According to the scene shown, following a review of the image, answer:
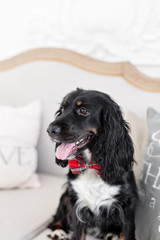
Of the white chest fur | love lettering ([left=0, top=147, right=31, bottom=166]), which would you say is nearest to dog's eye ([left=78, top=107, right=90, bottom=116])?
the white chest fur

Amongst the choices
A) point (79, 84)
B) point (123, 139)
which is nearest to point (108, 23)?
point (79, 84)

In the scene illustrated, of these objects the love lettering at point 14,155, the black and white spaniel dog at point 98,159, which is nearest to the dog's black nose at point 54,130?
the black and white spaniel dog at point 98,159

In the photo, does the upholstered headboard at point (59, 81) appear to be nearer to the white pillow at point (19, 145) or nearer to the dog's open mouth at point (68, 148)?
the white pillow at point (19, 145)

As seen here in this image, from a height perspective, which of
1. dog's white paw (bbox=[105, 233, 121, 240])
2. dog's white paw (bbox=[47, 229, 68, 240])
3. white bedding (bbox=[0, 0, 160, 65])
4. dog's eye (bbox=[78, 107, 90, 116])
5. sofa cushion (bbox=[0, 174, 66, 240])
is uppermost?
white bedding (bbox=[0, 0, 160, 65])

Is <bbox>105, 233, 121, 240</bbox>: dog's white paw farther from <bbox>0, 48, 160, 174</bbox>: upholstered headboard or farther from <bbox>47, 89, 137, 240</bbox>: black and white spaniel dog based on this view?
<bbox>0, 48, 160, 174</bbox>: upholstered headboard

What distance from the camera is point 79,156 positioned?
135cm

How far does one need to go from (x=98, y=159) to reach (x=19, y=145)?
75 centimetres

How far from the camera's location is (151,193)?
4.25 ft

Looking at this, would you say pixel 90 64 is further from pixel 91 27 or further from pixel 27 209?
pixel 27 209

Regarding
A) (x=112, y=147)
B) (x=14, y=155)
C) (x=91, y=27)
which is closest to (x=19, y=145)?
(x=14, y=155)

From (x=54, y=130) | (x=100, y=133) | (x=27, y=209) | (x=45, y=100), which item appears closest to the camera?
(x=54, y=130)

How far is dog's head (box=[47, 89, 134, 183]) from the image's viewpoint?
124cm

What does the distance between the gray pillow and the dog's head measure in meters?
0.13

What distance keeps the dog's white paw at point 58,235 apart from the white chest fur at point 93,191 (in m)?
0.16
